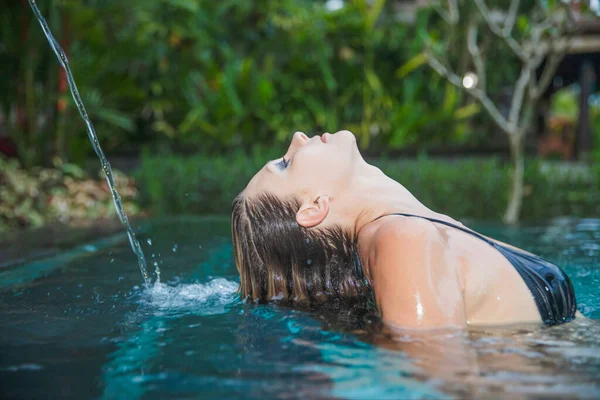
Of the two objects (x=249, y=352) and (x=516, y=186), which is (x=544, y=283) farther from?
(x=516, y=186)

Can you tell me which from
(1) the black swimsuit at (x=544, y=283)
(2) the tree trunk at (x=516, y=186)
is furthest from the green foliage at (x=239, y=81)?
(1) the black swimsuit at (x=544, y=283)

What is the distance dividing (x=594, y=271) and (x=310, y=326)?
8.63ft

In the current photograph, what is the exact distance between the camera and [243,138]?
10977 mm

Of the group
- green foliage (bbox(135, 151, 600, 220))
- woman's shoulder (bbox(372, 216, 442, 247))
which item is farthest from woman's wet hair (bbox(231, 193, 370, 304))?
green foliage (bbox(135, 151, 600, 220))

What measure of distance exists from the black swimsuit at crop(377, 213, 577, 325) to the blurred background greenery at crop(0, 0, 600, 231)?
5.61m

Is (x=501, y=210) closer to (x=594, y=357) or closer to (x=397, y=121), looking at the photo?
(x=397, y=121)

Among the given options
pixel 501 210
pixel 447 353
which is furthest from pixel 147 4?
pixel 447 353

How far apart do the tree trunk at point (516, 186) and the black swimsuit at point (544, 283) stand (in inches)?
219

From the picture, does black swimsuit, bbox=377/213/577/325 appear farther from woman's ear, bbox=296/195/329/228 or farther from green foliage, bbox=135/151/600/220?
green foliage, bbox=135/151/600/220

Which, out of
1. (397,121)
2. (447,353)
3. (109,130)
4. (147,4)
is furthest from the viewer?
(109,130)

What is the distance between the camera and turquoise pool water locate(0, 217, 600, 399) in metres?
1.93

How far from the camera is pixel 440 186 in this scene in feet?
27.0

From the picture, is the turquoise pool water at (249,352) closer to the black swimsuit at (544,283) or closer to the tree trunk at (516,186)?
the black swimsuit at (544,283)

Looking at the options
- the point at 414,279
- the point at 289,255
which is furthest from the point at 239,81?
the point at 414,279
